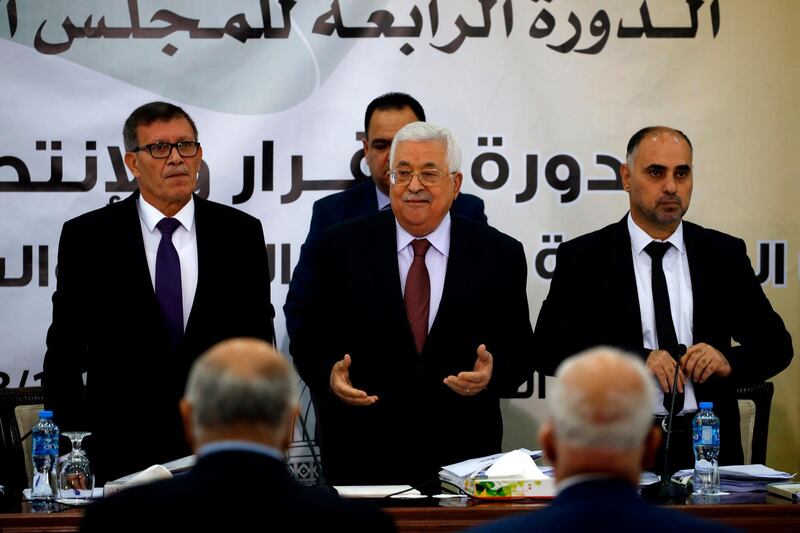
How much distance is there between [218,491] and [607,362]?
0.63 m

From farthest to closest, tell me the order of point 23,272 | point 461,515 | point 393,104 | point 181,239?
point 23,272
point 393,104
point 181,239
point 461,515

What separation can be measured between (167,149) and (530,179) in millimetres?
1869

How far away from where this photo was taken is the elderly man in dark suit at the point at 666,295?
4355 millimetres

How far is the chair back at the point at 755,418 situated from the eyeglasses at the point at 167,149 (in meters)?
2.32

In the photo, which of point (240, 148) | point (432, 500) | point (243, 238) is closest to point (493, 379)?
point (432, 500)

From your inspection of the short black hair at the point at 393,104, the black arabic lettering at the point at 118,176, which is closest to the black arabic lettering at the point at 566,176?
the short black hair at the point at 393,104

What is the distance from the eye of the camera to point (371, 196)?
203 inches

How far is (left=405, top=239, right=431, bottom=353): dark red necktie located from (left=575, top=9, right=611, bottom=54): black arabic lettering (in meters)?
1.71

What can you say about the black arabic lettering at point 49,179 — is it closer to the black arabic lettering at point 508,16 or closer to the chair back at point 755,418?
the black arabic lettering at point 508,16

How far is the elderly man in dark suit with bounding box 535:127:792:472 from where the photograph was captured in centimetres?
436

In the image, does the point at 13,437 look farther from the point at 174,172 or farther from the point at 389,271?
the point at 389,271

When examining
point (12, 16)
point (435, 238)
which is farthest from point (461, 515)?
point (12, 16)

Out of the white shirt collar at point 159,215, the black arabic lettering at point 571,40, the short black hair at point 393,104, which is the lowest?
the white shirt collar at point 159,215

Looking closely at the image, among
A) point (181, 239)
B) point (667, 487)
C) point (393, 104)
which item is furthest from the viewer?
point (393, 104)
